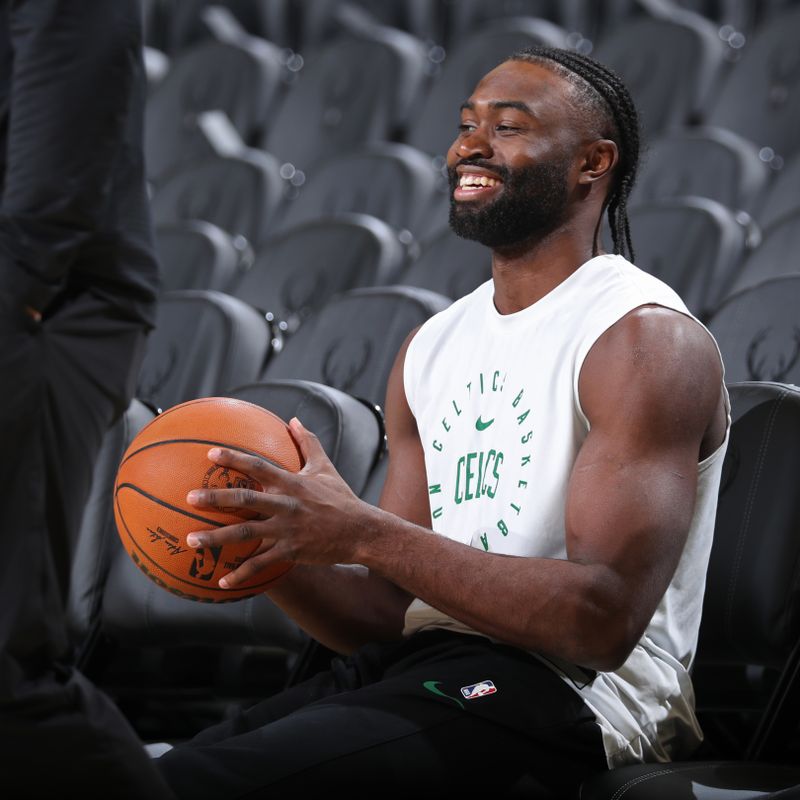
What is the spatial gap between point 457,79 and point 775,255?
234 centimetres

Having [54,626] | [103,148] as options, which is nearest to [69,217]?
[103,148]

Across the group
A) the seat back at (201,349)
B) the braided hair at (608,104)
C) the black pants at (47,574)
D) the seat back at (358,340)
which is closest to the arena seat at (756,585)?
the braided hair at (608,104)

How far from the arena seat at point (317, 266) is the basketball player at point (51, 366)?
2.23 m

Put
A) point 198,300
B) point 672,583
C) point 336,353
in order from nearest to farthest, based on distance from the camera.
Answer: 1. point 672,583
2. point 336,353
3. point 198,300

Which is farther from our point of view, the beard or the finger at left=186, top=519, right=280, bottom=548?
the beard

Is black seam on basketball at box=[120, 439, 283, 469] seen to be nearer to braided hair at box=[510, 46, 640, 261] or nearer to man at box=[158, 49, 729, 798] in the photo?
man at box=[158, 49, 729, 798]

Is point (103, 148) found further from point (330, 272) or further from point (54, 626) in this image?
point (330, 272)

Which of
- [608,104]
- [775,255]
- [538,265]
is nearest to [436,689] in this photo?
[538,265]

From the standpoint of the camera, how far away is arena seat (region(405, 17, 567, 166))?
16.4 ft

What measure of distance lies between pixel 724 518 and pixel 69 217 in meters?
1.08

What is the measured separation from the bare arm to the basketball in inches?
2.0

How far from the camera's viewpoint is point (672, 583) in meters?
1.71

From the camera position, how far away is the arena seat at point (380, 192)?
427 centimetres

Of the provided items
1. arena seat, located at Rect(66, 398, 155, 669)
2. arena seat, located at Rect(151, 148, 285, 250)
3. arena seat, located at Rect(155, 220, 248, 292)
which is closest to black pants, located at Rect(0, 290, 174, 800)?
arena seat, located at Rect(66, 398, 155, 669)
